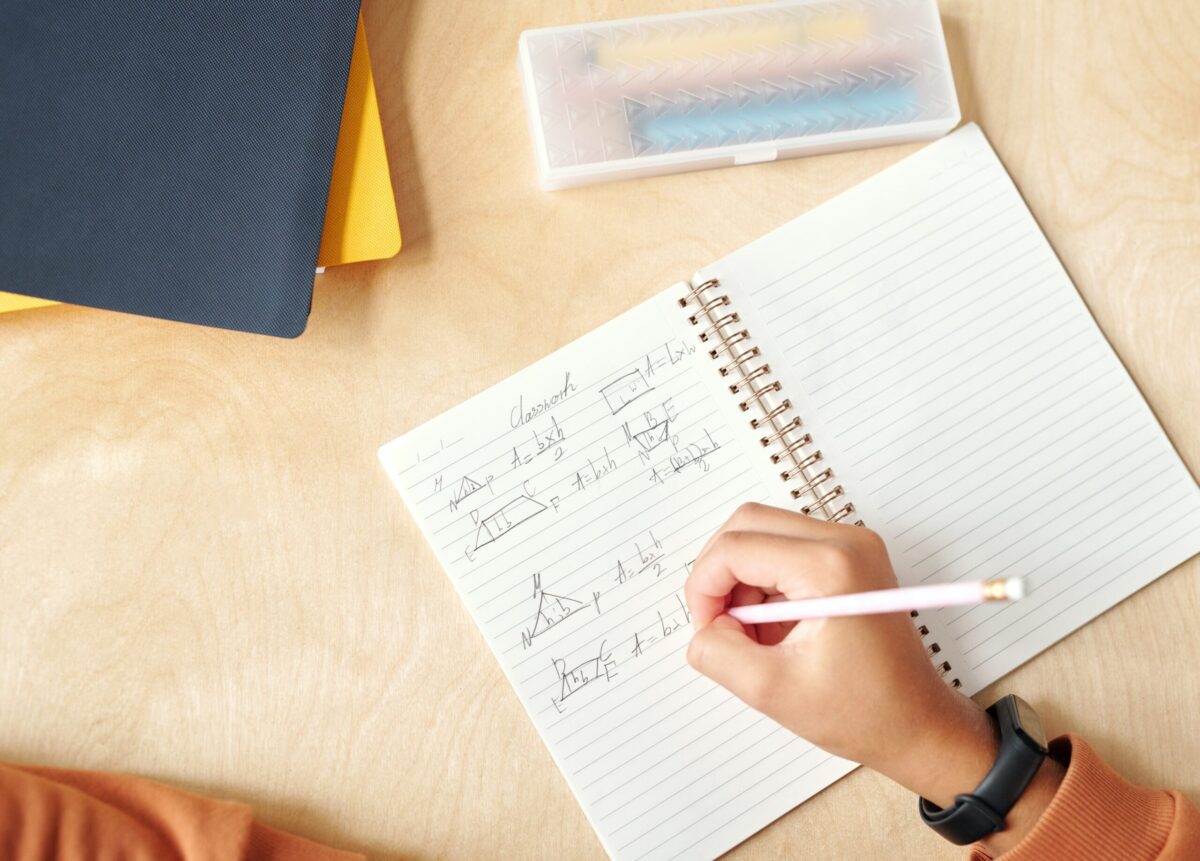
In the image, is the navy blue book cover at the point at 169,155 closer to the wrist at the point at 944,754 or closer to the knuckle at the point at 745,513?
the knuckle at the point at 745,513

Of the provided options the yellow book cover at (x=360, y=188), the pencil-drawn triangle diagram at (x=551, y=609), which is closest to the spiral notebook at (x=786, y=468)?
the pencil-drawn triangle diagram at (x=551, y=609)

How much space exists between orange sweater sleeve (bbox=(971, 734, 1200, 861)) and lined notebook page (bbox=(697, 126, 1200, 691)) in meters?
0.09

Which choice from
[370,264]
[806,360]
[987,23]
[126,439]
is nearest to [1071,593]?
[806,360]

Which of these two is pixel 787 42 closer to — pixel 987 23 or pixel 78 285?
pixel 987 23

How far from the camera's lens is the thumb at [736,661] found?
0.62 meters

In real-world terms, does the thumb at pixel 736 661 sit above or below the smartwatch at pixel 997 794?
above

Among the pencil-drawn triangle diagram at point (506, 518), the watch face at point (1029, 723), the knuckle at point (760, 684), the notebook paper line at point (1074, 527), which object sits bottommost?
the watch face at point (1029, 723)

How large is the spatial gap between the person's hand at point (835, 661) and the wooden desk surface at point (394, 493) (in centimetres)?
7

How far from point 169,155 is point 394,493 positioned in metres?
0.27

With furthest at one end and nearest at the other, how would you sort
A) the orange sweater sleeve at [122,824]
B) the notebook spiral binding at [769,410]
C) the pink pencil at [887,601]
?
the notebook spiral binding at [769,410] < the orange sweater sleeve at [122,824] < the pink pencil at [887,601]

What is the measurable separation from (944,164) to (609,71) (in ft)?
0.86

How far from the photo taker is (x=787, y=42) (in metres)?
0.72

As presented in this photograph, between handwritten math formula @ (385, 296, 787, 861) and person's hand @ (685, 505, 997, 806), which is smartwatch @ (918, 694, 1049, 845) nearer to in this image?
person's hand @ (685, 505, 997, 806)

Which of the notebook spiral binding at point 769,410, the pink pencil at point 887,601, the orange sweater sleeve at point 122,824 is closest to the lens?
the pink pencil at point 887,601
